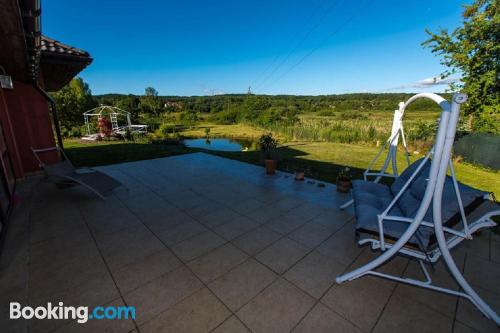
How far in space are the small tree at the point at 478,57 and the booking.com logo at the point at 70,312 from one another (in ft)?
37.7

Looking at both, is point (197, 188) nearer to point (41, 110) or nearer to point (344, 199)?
point (344, 199)

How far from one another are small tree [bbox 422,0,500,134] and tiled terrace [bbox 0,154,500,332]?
826 centimetres

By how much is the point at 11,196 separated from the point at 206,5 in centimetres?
1190

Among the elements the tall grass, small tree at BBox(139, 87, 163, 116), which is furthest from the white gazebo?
small tree at BBox(139, 87, 163, 116)

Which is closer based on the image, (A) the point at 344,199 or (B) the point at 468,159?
(A) the point at 344,199

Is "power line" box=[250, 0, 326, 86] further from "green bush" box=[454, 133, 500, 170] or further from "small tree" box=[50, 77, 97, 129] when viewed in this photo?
"small tree" box=[50, 77, 97, 129]

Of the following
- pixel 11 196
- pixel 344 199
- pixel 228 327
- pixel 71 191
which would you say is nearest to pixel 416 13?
pixel 344 199

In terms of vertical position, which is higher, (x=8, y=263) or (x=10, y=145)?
(x=10, y=145)

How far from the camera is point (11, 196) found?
10.6 feet

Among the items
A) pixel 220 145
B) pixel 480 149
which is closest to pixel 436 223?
pixel 480 149

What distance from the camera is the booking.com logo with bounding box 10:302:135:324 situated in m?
1.47

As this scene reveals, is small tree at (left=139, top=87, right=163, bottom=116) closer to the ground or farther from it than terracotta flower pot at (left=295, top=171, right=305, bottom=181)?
farther from it

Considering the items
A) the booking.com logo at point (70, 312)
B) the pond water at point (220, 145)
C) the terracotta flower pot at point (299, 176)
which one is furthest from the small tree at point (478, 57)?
the booking.com logo at point (70, 312)

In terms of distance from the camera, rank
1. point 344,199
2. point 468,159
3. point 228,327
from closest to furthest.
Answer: point 228,327 → point 344,199 → point 468,159
